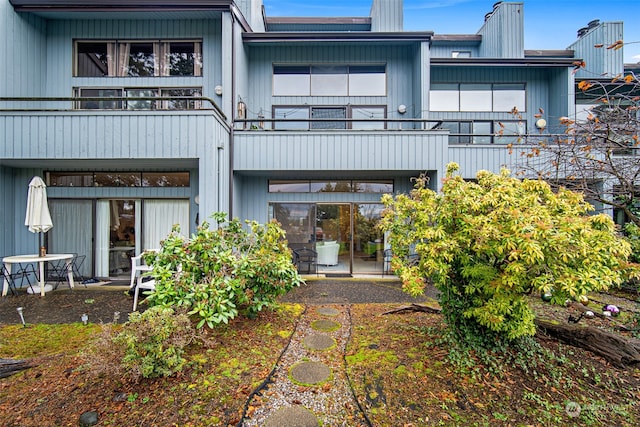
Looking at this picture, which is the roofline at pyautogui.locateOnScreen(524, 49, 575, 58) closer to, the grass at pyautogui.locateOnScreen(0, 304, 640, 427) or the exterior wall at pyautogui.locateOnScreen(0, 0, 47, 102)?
the grass at pyautogui.locateOnScreen(0, 304, 640, 427)

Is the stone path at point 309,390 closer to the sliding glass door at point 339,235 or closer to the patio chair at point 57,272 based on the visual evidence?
the sliding glass door at point 339,235

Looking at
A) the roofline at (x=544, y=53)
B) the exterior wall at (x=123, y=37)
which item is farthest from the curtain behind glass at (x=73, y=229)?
the roofline at (x=544, y=53)

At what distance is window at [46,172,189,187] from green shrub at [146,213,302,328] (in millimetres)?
3840

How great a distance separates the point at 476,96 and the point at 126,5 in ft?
35.8

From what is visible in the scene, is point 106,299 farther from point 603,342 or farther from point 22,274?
point 603,342

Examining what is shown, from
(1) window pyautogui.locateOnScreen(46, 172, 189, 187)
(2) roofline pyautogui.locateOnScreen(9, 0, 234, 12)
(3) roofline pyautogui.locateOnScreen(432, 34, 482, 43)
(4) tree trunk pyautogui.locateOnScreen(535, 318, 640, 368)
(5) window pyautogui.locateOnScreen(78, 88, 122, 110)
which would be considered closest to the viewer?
(4) tree trunk pyautogui.locateOnScreen(535, 318, 640, 368)

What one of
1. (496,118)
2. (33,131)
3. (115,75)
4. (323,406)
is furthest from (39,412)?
(496,118)

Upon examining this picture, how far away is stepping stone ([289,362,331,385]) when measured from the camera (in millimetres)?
2977

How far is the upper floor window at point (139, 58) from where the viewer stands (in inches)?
313

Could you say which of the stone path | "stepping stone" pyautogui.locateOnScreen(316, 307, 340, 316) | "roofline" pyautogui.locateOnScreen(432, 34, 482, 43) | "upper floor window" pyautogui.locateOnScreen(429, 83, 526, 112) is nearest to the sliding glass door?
"stepping stone" pyautogui.locateOnScreen(316, 307, 340, 316)

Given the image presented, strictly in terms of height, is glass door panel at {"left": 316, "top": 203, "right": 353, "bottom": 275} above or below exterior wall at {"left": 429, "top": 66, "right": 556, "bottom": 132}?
below

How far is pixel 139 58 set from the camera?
26.4ft

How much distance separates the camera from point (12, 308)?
17.2 feet

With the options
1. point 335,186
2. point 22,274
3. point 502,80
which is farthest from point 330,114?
point 22,274
